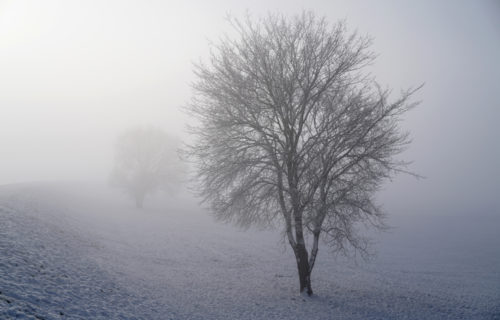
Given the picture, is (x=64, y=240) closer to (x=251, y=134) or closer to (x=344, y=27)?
(x=251, y=134)

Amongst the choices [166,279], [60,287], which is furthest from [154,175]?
[60,287]

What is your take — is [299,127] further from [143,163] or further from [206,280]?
[143,163]

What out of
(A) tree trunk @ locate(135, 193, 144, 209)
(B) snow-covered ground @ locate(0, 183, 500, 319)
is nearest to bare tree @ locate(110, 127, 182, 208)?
(A) tree trunk @ locate(135, 193, 144, 209)

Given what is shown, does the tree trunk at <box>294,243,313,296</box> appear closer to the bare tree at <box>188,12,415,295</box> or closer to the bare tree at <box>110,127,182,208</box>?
the bare tree at <box>188,12,415,295</box>

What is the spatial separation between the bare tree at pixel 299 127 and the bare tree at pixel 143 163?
35.8 meters

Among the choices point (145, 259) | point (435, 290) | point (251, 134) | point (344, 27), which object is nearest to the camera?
point (344, 27)

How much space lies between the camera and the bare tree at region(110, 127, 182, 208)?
46.8 m

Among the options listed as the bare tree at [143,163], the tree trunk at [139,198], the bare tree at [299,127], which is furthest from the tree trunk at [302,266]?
the tree trunk at [139,198]

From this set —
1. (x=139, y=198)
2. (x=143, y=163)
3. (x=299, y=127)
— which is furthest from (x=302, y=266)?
(x=139, y=198)

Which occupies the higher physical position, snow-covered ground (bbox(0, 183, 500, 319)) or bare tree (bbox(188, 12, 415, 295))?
bare tree (bbox(188, 12, 415, 295))

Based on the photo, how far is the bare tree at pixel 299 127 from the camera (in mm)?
11680

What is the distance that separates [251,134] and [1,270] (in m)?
10.6

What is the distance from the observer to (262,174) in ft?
45.6

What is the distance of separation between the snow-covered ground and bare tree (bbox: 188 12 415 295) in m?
3.10
